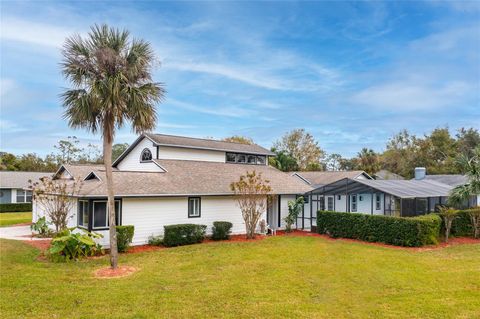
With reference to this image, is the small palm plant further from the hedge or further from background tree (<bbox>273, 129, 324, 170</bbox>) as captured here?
background tree (<bbox>273, 129, 324, 170</bbox>)

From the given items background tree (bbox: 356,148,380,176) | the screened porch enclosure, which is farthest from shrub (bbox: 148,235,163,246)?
background tree (bbox: 356,148,380,176)

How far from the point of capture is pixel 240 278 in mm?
10234

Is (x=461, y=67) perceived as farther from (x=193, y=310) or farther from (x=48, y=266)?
(x=48, y=266)

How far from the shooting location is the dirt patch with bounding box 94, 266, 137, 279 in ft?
34.5

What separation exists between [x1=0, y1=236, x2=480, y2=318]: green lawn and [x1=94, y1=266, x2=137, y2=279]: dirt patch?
29 cm

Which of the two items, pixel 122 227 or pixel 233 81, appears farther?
pixel 233 81

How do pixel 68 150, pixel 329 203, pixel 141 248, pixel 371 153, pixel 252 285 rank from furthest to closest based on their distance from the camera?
1. pixel 68 150
2. pixel 371 153
3. pixel 329 203
4. pixel 141 248
5. pixel 252 285

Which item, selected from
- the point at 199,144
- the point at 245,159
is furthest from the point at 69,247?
the point at 245,159

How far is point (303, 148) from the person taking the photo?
52.8 m

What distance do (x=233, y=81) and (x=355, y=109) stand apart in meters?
14.9

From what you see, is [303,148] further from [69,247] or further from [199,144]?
[69,247]

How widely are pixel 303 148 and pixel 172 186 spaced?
125 ft

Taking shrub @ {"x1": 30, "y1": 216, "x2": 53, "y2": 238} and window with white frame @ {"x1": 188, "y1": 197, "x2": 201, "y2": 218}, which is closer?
shrub @ {"x1": 30, "y1": 216, "x2": 53, "y2": 238}

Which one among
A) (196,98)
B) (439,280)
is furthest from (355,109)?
(439,280)
